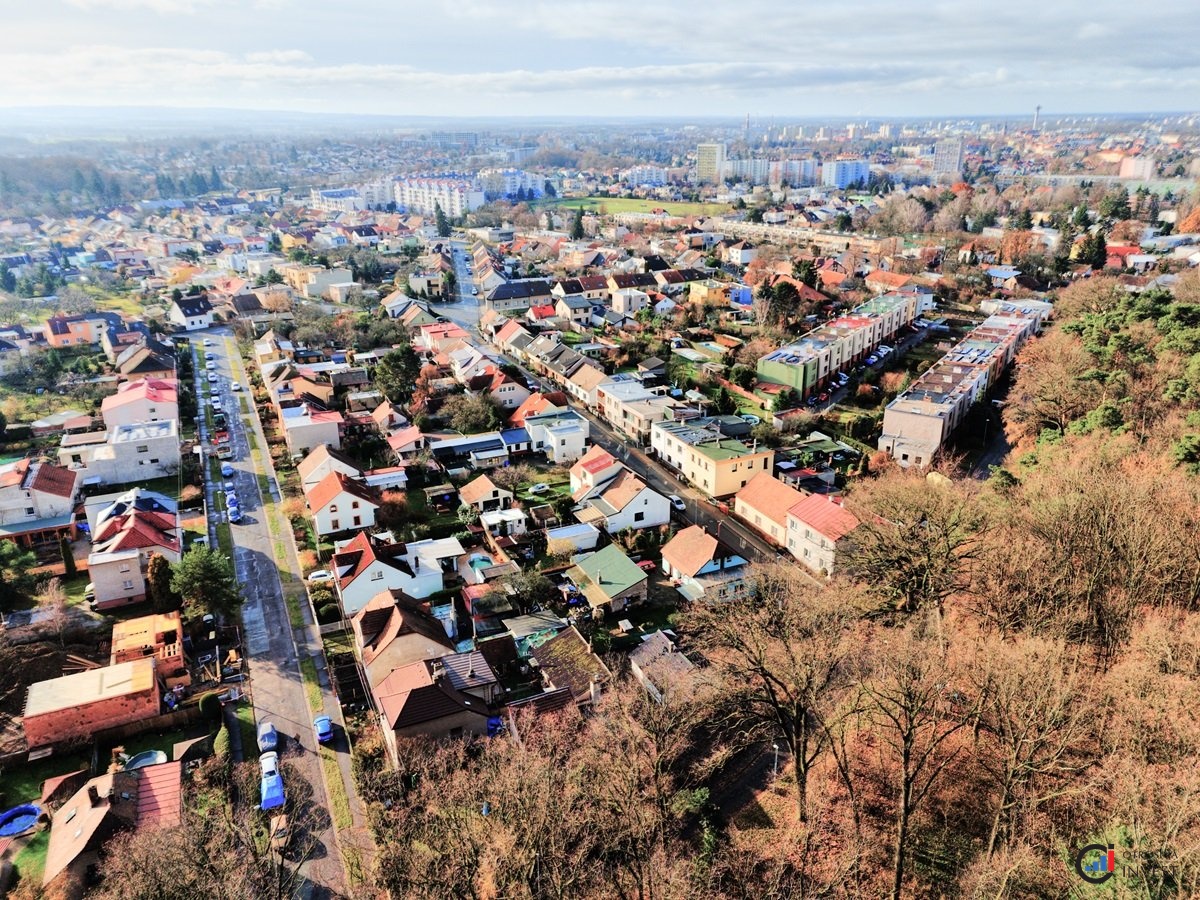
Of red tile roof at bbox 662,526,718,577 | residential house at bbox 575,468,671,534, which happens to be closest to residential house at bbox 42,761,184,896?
red tile roof at bbox 662,526,718,577

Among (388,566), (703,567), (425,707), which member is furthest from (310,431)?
(425,707)

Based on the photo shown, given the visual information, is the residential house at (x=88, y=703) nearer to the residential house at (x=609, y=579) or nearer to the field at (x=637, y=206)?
the residential house at (x=609, y=579)

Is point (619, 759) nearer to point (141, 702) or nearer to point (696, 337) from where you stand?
point (141, 702)

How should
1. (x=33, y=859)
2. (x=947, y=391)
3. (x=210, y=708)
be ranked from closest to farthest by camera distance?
(x=33, y=859)
(x=210, y=708)
(x=947, y=391)

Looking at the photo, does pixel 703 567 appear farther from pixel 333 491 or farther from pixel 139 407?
pixel 139 407

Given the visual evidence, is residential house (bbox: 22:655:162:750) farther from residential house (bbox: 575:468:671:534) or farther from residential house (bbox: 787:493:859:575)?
residential house (bbox: 787:493:859:575)

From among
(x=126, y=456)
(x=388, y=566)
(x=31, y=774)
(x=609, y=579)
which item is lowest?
(x=31, y=774)

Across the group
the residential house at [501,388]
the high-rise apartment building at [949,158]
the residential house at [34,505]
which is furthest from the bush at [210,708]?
the high-rise apartment building at [949,158]
